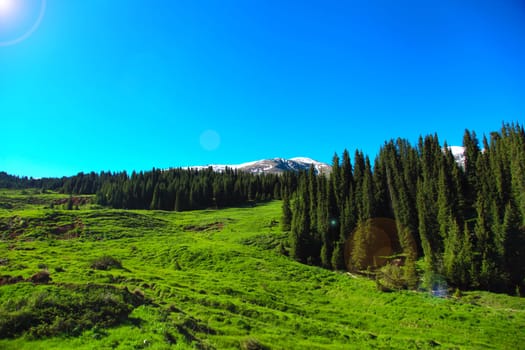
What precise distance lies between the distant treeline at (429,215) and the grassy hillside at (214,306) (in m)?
6.16

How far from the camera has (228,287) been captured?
31000 millimetres

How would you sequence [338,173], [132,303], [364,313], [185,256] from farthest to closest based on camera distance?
[338,173], [185,256], [364,313], [132,303]

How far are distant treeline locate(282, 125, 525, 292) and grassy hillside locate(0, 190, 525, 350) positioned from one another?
6.16 m

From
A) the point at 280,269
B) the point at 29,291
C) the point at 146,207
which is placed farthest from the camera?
the point at 146,207

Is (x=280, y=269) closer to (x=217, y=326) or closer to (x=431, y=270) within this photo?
(x=431, y=270)

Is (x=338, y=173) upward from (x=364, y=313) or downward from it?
upward

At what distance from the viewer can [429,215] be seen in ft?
182

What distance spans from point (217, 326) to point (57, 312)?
32.7ft

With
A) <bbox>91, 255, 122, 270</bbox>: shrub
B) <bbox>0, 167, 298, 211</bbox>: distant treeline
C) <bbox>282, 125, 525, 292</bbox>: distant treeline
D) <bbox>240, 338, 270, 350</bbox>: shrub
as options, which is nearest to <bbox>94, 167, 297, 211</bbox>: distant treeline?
<bbox>0, 167, 298, 211</bbox>: distant treeline

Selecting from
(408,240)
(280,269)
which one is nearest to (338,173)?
(408,240)

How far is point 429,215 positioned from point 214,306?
49.7m

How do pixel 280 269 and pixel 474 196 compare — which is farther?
pixel 474 196

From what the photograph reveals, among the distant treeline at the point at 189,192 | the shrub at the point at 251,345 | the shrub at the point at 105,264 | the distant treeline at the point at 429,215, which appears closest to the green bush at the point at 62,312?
the shrub at the point at 251,345

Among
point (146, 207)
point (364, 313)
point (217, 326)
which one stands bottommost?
point (364, 313)
